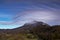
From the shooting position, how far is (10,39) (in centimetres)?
5928

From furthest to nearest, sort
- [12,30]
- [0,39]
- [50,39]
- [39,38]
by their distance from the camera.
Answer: [12,30], [39,38], [50,39], [0,39]

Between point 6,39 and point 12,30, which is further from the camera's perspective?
point 12,30

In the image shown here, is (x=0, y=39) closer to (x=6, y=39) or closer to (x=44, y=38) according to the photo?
(x=6, y=39)

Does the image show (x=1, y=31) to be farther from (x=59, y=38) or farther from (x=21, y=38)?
(x=59, y=38)

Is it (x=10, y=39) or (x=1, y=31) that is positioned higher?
(x=1, y=31)

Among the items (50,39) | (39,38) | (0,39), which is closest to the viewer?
(0,39)

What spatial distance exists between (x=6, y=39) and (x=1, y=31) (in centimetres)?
2038

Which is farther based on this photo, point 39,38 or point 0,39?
point 39,38

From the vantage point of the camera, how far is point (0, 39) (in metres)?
54.1

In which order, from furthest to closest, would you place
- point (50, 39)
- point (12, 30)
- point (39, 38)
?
point (12, 30)
point (39, 38)
point (50, 39)

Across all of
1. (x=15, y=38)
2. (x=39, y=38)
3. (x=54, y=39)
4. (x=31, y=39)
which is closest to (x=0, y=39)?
(x=15, y=38)

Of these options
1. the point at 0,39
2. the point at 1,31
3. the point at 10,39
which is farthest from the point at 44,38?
the point at 1,31

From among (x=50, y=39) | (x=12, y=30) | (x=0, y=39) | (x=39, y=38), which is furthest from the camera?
(x=12, y=30)

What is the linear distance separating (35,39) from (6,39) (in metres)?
11.1
